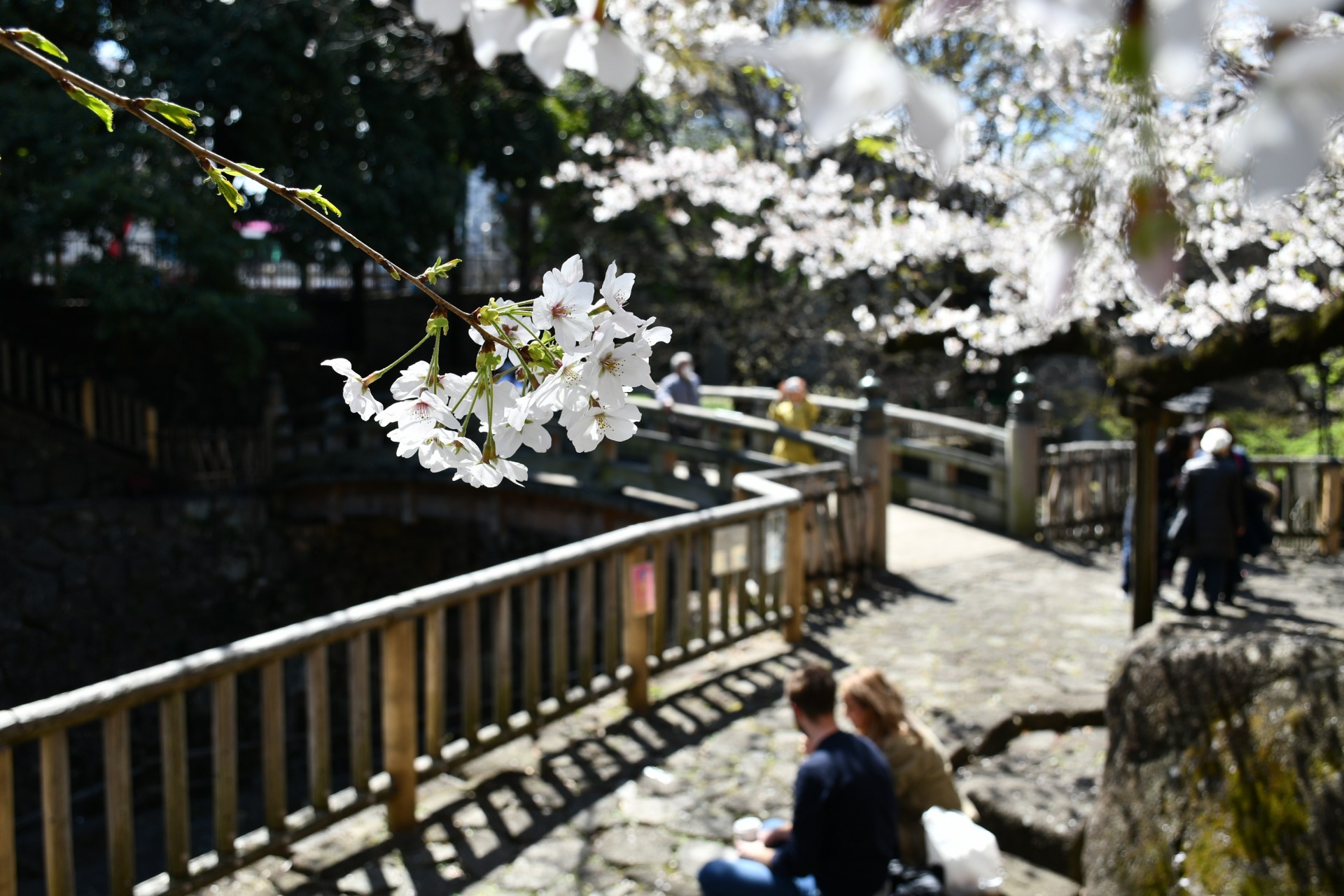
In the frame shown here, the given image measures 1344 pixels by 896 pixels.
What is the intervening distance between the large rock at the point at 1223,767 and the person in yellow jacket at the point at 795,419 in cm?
710

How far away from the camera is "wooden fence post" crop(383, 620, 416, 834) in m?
4.79

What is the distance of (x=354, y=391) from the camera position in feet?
4.86

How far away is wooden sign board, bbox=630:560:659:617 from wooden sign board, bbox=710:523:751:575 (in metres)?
0.76

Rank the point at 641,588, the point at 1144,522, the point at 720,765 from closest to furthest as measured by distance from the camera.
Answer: the point at 720,765 → the point at 641,588 → the point at 1144,522

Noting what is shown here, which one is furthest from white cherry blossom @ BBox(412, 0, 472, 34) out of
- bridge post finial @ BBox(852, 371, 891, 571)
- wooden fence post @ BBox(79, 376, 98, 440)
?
wooden fence post @ BBox(79, 376, 98, 440)

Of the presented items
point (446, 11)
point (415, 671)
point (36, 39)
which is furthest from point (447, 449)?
point (415, 671)

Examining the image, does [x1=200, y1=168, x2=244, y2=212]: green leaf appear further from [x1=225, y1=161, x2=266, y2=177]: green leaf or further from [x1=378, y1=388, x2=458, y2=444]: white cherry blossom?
[x1=378, y1=388, x2=458, y2=444]: white cherry blossom

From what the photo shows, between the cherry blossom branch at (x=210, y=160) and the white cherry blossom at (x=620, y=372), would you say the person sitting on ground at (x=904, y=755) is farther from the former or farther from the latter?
the cherry blossom branch at (x=210, y=160)

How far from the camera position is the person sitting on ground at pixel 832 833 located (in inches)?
143

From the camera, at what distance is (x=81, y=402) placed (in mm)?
15375

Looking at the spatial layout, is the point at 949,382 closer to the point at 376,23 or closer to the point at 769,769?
the point at 376,23

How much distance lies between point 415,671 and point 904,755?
8.41 ft

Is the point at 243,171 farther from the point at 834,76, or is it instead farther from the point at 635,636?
the point at 635,636

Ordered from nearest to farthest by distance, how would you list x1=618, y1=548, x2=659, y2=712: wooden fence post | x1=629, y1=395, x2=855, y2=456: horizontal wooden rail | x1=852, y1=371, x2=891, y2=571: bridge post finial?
x1=618, y1=548, x2=659, y2=712: wooden fence post, x1=852, y1=371, x2=891, y2=571: bridge post finial, x1=629, y1=395, x2=855, y2=456: horizontal wooden rail
